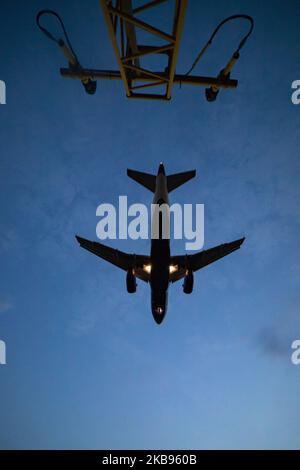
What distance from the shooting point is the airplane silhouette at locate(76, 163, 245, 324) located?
22.1m

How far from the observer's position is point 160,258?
22.1m

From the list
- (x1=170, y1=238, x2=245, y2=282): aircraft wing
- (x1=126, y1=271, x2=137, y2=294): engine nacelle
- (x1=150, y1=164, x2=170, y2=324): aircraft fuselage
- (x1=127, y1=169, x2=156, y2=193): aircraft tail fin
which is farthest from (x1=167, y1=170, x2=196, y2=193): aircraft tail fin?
(x1=126, y1=271, x2=137, y2=294): engine nacelle

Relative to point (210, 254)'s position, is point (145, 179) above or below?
above

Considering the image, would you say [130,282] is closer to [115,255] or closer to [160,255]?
[160,255]

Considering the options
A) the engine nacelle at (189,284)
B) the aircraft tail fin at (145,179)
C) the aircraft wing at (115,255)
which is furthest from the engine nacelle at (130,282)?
the aircraft tail fin at (145,179)

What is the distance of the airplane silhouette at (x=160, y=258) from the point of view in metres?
22.1

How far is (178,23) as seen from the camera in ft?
31.2

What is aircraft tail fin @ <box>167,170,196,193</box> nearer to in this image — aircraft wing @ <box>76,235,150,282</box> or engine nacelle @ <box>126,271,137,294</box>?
aircraft wing @ <box>76,235,150,282</box>

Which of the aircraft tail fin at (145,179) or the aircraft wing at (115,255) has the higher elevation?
the aircraft tail fin at (145,179)

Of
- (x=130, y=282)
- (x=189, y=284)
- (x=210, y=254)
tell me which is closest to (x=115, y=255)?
(x=130, y=282)

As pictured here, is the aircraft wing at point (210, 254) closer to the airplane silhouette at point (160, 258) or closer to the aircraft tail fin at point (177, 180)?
the airplane silhouette at point (160, 258)
